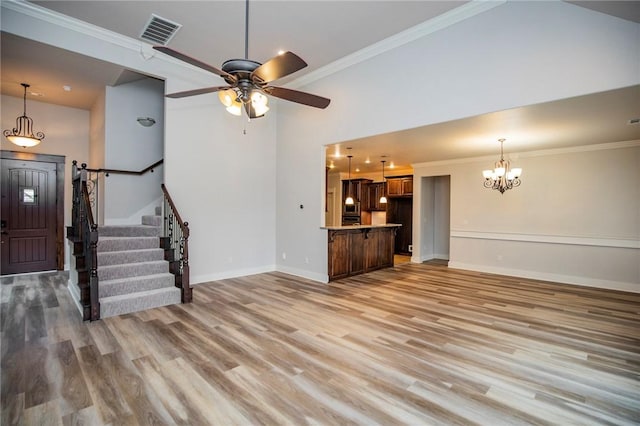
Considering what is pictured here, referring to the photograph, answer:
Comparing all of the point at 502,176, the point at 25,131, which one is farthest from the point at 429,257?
the point at 25,131

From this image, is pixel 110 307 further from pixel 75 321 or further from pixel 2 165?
pixel 2 165

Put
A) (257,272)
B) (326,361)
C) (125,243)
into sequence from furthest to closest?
1. (257,272)
2. (125,243)
3. (326,361)

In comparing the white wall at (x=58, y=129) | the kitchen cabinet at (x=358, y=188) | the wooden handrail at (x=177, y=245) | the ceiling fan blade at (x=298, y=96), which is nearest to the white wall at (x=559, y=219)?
the kitchen cabinet at (x=358, y=188)

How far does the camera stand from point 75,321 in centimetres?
378

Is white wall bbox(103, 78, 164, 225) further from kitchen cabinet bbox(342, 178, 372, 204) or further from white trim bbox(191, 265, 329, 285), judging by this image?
kitchen cabinet bbox(342, 178, 372, 204)

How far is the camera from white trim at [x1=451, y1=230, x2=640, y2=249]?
560 cm

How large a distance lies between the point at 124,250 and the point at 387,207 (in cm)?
778

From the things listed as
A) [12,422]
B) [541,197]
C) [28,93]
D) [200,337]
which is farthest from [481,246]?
[28,93]

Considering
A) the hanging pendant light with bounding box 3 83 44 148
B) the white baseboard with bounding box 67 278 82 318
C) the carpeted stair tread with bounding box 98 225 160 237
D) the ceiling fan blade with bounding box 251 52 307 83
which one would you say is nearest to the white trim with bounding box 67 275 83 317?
the white baseboard with bounding box 67 278 82 318

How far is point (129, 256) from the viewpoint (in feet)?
15.7

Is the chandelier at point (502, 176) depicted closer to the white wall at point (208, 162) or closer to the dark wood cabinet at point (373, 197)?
the dark wood cabinet at point (373, 197)

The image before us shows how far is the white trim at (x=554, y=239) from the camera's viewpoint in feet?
18.4

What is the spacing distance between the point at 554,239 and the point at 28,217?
36.1 ft

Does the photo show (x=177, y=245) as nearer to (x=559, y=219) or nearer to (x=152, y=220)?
(x=152, y=220)
